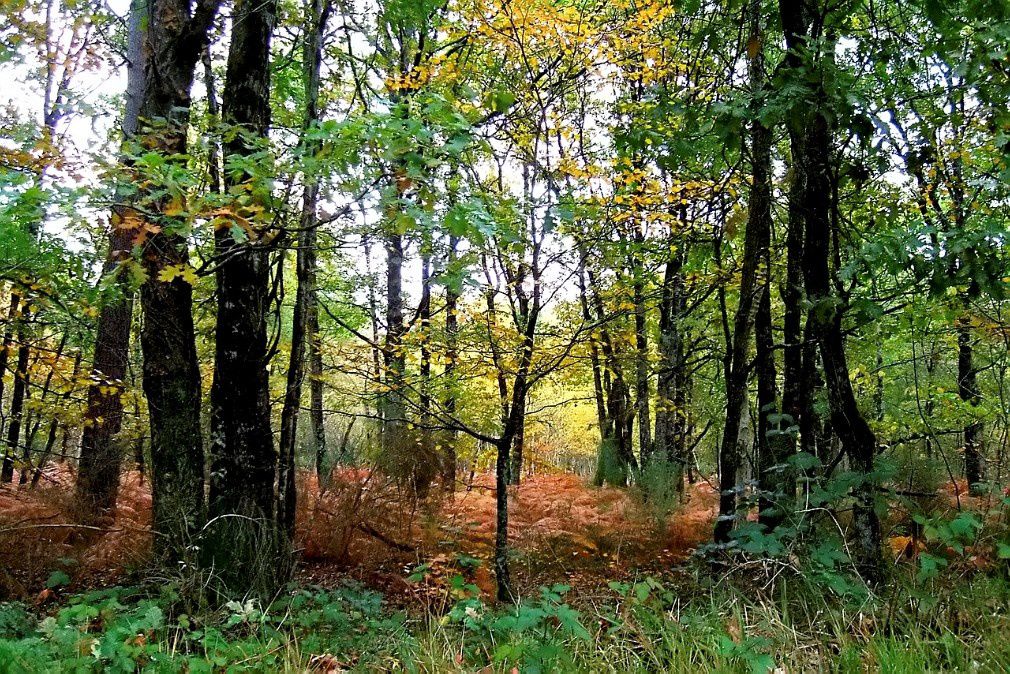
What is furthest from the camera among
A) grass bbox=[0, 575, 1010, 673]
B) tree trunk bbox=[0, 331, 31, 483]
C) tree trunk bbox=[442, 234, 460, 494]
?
tree trunk bbox=[0, 331, 31, 483]

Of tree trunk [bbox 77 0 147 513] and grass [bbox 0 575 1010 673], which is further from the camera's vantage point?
tree trunk [bbox 77 0 147 513]

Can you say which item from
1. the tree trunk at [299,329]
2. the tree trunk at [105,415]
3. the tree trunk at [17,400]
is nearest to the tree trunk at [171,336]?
the tree trunk at [299,329]

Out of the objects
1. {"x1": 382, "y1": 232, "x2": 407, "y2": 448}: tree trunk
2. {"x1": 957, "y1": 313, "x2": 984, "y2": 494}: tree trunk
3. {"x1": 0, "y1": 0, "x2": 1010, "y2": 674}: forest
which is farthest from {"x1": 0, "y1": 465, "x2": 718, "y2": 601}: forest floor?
{"x1": 957, "y1": 313, "x2": 984, "y2": 494}: tree trunk

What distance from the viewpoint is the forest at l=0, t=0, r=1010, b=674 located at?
2.87 metres

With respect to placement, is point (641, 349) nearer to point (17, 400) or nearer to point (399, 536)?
point (399, 536)

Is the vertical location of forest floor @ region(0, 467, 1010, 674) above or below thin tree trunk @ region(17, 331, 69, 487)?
below

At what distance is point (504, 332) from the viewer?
616cm

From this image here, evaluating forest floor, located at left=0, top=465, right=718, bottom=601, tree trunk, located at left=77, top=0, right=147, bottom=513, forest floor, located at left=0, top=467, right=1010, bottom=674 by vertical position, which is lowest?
forest floor, located at left=0, top=465, right=718, bottom=601

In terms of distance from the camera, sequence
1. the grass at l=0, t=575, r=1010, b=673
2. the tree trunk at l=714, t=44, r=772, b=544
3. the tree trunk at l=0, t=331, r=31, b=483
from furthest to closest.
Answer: the tree trunk at l=0, t=331, r=31, b=483, the tree trunk at l=714, t=44, r=772, b=544, the grass at l=0, t=575, r=1010, b=673

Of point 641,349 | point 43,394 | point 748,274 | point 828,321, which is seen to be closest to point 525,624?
point 828,321

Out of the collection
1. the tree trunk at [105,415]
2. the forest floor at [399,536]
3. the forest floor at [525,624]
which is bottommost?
the forest floor at [399,536]

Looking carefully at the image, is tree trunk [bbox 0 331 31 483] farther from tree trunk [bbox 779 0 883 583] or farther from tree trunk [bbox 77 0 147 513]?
tree trunk [bbox 779 0 883 583]

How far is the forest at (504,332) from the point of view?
287cm

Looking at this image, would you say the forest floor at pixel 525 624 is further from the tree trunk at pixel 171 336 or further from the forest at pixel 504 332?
the tree trunk at pixel 171 336
